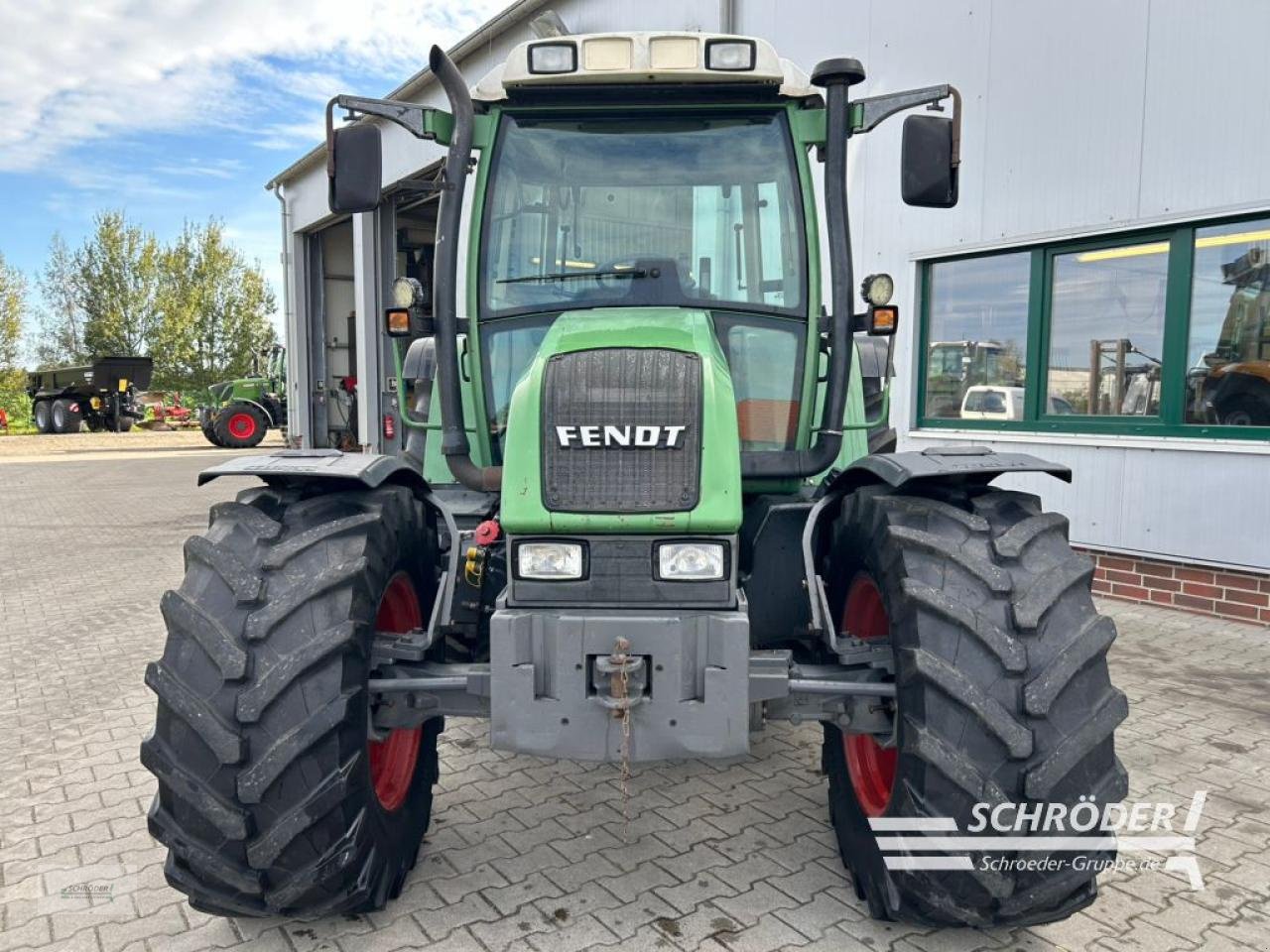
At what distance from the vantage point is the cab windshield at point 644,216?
3.34 meters

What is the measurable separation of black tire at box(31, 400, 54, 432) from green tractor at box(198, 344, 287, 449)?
283 inches

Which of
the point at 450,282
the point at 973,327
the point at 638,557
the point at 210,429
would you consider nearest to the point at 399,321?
the point at 450,282

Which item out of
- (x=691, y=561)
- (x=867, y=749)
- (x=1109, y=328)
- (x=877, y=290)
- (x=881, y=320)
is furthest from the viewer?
(x=1109, y=328)

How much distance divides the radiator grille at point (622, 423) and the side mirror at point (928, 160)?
109 cm

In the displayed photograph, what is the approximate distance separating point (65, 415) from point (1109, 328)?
2996cm

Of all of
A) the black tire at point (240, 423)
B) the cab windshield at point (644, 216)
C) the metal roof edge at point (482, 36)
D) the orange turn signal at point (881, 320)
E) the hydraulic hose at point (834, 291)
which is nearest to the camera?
the hydraulic hose at point (834, 291)

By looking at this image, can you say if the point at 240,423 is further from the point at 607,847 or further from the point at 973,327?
the point at 607,847

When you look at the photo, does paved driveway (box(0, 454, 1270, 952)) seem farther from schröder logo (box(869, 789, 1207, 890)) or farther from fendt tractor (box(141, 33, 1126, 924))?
schröder logo (box(869, 789, 1207, 890))

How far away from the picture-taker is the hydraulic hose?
9.96ft

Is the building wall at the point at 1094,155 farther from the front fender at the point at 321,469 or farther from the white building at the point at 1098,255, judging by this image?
the front fender at the point at 321,469

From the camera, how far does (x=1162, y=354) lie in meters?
6.49

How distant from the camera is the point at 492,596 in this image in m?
3.26

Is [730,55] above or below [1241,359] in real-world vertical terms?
above

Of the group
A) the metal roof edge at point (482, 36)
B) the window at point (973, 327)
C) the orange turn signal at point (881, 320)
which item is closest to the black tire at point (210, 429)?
the metal roof edge at point (482, 36)
